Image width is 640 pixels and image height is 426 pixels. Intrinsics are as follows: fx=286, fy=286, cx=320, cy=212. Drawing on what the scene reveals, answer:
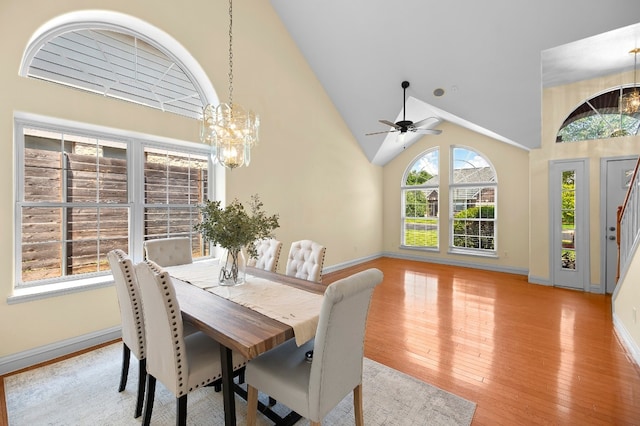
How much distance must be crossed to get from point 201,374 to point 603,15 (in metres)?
5.22

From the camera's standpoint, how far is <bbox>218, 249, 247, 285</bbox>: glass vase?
7.35 feet

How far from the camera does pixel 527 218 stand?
18.9 ft

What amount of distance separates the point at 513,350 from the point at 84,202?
4588 millimetres

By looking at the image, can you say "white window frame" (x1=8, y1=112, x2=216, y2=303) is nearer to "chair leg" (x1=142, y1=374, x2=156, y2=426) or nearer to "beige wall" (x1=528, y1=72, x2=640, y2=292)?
"chair leg" (x1=142, y1=374, x2=156, y2=426)

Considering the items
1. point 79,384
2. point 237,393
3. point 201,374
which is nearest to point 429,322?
point 237,393

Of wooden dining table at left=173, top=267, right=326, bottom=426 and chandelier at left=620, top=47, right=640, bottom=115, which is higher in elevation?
chandelier at left=620, top=47, right=640, bottom=115

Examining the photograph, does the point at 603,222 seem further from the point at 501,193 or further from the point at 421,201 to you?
the point at 421,201

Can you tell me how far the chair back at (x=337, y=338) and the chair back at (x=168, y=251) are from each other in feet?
7.03

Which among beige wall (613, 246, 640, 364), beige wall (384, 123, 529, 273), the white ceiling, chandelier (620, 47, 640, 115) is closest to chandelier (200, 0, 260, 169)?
the white ceiling

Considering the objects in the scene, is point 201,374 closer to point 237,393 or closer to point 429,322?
point 237,393

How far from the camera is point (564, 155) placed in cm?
480

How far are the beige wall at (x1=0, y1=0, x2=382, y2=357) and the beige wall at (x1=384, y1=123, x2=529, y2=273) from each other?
1.52 metres

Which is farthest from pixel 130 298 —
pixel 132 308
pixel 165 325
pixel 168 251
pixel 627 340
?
pixel 627 340

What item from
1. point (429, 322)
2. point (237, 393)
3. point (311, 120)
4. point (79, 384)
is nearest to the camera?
point (237, 393)
